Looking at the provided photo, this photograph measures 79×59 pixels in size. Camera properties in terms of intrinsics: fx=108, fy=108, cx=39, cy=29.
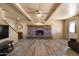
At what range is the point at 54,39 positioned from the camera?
115 inches

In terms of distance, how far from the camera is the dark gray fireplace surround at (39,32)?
3.01 m

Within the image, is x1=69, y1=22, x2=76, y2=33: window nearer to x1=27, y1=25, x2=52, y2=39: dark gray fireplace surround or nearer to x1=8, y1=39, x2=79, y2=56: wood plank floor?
x1=8, y1=39, x2=79, y2=56: wood plank floor

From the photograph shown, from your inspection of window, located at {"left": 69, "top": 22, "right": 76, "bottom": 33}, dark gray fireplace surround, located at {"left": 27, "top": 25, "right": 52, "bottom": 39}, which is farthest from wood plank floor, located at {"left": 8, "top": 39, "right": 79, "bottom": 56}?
window, located at {"left": 69, "top": 22, "right": 76, "bottom": 33}

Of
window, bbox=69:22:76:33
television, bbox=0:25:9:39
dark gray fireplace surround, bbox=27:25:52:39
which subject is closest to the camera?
television, bbox=0:25:9:39

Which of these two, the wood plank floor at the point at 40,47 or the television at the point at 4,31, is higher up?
the television at the point at 4,31

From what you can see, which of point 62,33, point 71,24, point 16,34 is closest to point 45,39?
point 62,33

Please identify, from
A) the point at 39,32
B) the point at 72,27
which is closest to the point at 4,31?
the point at 39,32

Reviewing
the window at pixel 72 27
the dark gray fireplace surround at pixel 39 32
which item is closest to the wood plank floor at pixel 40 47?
the dark gray fireplace surround at pixel 39 32

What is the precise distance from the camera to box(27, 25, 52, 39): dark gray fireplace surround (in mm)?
3008

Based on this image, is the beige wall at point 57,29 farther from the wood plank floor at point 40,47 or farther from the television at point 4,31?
the television at point 4,31

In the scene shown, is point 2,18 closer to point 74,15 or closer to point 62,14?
point 62,14

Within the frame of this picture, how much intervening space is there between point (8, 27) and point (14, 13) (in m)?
0.87

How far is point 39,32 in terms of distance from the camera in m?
3.18

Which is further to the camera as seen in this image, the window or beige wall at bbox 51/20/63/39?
the window
